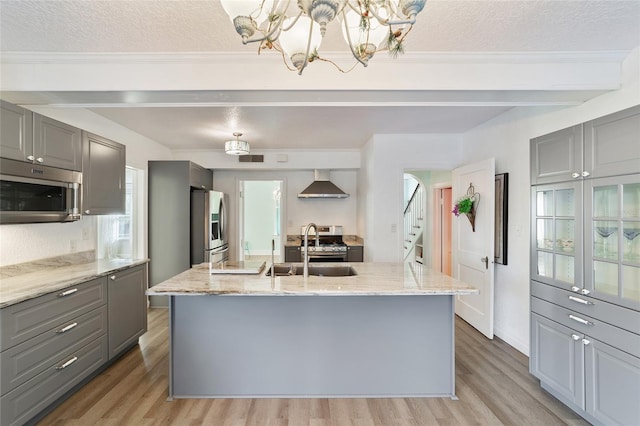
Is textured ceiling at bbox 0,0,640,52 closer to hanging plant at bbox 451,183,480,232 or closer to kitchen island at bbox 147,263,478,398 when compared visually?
kitchen island at bbox 147,263,478,398

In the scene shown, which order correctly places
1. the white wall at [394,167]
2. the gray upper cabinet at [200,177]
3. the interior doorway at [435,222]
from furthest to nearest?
the interior doorway at [435,222] < the gray upper cabinet at [200,177] < the white wall at [394,167]

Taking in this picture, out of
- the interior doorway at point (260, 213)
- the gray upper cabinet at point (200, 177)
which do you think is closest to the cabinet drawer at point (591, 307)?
the gray upper cabinet at point (200, 177)

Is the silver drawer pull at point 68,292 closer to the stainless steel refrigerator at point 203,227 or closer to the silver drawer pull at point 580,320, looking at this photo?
the stainless steel refrigerator at point 203,227

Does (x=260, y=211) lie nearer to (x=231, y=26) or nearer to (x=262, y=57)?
(x=262, y=57)

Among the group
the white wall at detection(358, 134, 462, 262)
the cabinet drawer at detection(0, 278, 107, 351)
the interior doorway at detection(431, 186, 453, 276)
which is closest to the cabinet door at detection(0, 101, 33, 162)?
the cabinet drawer at detection(0, 278, 107, 351)

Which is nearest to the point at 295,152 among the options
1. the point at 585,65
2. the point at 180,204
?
the point at 180,204

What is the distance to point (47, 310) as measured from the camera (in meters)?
2.11

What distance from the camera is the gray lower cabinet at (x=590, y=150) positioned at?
1.79m

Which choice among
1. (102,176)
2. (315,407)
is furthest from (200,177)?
(315,407)

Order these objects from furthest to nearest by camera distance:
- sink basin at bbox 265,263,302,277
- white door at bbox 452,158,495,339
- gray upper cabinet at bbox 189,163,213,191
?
gray upper cabinet at bbox 189,163,213,191 < white door at bbox 452,158,495,339 < sink basin at bbox 265,263,302,277

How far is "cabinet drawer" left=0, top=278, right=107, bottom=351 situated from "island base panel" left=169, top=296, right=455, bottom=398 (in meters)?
0.75

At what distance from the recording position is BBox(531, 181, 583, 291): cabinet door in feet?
6.97

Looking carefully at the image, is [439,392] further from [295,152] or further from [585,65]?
[295,152]

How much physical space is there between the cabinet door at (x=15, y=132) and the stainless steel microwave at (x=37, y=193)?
0.23ft
